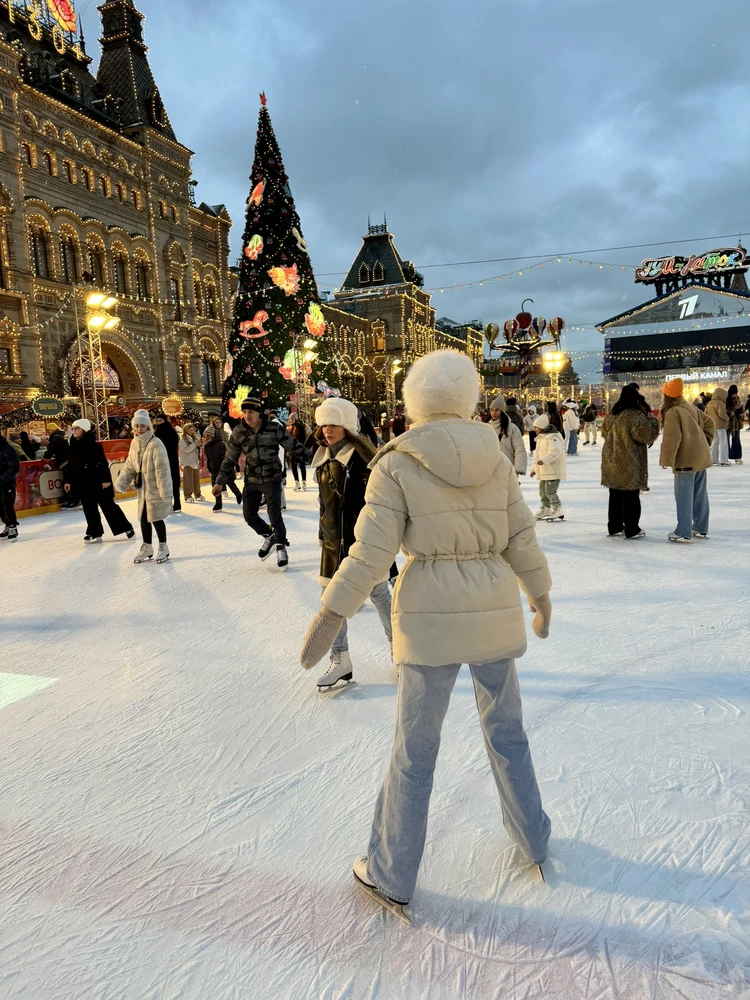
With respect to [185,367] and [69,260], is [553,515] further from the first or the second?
[185,367]

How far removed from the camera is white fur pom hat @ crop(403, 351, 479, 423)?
59.9 inches

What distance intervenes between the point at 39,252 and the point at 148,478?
17272mm

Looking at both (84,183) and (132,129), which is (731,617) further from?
(132,129)

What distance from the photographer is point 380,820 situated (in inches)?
63.3

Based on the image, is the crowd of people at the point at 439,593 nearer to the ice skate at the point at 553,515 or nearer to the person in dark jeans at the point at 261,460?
the person in dark jeans at the point at 261,460

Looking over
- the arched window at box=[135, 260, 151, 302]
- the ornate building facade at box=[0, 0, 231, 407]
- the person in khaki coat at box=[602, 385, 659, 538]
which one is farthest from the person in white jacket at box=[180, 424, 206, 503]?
the arched window at box=[135, 260, 151, 302]

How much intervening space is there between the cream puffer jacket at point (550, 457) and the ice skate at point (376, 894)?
19.2 ft

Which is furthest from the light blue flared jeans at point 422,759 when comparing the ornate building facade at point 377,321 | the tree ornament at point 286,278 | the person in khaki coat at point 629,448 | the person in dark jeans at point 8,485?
the ornate building facade at point 377,321

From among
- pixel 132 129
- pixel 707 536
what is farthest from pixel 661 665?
pixel 132 129

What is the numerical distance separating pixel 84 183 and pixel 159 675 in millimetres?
22337

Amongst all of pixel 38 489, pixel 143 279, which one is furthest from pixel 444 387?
pixel 143 279

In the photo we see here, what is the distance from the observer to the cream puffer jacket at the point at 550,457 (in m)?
7.01

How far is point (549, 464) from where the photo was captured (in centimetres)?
705

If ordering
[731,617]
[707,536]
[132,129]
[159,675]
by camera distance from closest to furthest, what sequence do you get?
[159,675] → [731,617] → [707,536] → [132,129]
